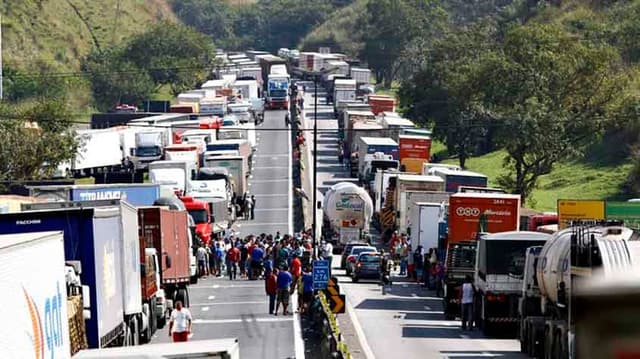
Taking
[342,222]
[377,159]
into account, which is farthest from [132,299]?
[377,159]

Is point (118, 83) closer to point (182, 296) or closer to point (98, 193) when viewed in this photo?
point (98, 193)

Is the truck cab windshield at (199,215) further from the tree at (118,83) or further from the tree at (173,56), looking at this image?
the tree at (173,56)

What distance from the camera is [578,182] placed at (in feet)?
253

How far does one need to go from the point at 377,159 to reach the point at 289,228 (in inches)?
458

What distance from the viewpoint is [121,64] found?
566 ft

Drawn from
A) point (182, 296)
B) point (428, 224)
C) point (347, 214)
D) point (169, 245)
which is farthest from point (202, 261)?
point (347, 214)

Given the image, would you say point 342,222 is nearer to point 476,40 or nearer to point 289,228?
point 289,228

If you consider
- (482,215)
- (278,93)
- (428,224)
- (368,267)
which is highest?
(278,93)

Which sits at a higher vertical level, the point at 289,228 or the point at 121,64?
the point at 121,64

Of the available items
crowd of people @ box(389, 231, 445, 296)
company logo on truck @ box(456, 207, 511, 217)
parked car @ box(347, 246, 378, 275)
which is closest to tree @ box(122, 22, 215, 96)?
crowd of people @ box(389, 231, 445, 296)

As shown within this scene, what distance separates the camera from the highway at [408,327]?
88.1 feet

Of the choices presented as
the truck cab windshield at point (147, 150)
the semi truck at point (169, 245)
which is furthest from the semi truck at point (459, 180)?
the truck cab windshield at point (147, 150)

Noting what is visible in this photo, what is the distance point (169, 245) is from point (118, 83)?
137451 millimetres

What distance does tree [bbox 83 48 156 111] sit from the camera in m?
167
